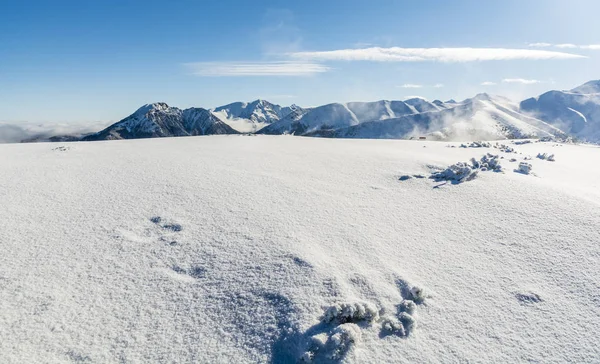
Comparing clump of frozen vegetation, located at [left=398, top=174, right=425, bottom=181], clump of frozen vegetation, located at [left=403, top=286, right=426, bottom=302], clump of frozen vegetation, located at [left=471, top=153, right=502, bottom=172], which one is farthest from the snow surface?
clump of frozen vegetation, located at [left=471, top=153, right=502, bottom=172]

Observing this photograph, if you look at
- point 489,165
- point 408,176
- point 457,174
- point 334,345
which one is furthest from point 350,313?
point 489,165

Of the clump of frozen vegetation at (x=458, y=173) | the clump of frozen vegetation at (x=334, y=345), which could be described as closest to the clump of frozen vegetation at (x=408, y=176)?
the clump of frozen vegetation at (x=458, y=173)

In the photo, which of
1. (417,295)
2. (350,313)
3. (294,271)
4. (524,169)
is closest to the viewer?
(350,313)

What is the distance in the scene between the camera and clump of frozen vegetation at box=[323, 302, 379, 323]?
6.03 m

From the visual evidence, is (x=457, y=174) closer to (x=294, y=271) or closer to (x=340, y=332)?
(x=294, y=271)

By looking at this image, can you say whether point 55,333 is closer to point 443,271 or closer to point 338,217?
point 338,217

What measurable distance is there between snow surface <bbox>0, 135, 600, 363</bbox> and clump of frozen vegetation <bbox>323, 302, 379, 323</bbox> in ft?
0.08

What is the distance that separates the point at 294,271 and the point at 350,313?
1.57 m

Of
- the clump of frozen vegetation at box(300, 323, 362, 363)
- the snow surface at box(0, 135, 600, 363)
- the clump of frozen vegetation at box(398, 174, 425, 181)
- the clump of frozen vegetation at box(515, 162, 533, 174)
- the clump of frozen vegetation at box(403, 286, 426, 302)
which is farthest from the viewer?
the clump of frozen vegetation at box(515, 162, 533, 174)

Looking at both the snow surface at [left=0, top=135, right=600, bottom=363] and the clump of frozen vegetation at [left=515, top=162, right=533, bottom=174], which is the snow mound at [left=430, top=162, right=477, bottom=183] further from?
the clump of frozen vegetation at [left=515, top=162, right=533, bottom=174]

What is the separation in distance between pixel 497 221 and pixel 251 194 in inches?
275

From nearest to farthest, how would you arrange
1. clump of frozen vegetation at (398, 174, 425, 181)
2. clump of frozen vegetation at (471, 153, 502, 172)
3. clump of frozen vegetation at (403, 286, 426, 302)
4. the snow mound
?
1. clump of frozen vegetation at (403, 286, 426, 302)
2. the snow mound
3. clump of frozen vegetation at (398, 174, 425, 181)
4. clump of frozen vegetation at (471, 153, 502, 172)

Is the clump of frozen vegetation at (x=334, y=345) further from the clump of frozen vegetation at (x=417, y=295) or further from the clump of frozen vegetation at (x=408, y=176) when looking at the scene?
the clump of frozen vegetation at (x=408, y=176)

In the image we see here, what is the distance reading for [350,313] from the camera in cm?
604
